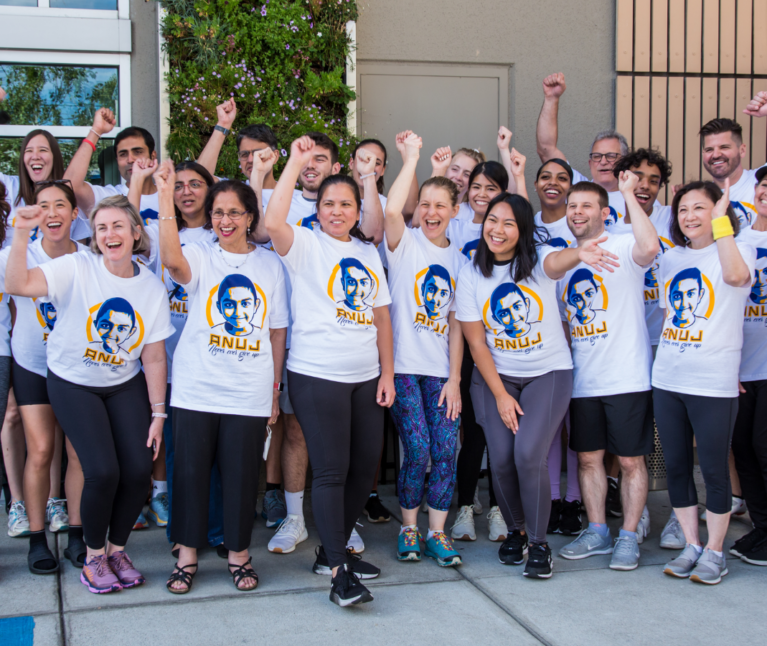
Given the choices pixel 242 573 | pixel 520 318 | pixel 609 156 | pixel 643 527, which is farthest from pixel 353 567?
pixel 609 156

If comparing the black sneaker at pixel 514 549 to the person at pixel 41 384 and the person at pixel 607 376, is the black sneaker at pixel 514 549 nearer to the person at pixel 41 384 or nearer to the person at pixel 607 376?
the person at pixel 607 376

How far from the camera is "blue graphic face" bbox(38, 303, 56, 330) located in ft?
11.7

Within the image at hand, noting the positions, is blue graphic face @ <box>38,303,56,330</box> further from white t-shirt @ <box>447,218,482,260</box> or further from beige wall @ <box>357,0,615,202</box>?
beige wall @ <box>357,0,615,202</box>

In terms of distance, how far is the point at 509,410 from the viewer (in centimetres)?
359

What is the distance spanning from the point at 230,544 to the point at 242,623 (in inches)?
17.9

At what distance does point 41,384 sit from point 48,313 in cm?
35

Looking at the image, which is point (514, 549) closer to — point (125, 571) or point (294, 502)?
point (294, 502)

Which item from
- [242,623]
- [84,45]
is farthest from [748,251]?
[84,45]

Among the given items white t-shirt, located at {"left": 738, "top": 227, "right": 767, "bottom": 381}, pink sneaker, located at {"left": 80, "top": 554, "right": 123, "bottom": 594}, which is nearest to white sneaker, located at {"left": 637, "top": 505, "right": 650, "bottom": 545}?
white t-shirt, located at {"left": 738, "top": 227, "right": 767, "bottom": 381}

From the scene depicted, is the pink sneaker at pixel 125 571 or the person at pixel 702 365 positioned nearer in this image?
the pink sneaker at pixel 125 571

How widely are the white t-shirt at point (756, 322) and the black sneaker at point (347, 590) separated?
227 centimetres

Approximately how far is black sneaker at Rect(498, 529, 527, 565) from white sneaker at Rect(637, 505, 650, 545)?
0.69 metres

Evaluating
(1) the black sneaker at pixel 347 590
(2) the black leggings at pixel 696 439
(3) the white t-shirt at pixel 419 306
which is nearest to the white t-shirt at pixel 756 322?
(2) the black leggings at pixel 696 439

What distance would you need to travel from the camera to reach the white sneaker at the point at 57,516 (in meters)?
4.01
